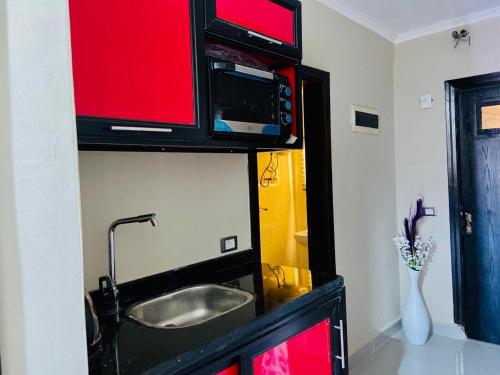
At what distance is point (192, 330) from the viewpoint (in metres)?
1.18

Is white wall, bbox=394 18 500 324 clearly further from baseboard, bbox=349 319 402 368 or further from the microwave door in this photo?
the microwave door

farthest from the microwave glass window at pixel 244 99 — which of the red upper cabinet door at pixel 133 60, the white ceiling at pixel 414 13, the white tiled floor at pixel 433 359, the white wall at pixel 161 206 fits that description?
the white tiled floor at pixel 433 359

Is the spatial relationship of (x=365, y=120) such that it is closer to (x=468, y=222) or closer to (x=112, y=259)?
(x=468, y=222)

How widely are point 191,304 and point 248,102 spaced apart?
94 centimetres

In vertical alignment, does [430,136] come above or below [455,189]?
above

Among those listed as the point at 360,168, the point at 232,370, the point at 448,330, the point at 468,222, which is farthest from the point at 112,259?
the point at 448,330

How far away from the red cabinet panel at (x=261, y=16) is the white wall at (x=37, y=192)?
86cm

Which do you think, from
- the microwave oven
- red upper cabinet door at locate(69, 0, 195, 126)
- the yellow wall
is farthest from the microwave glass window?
the yellow wall

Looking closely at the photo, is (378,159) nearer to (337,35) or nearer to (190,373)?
(337,35)

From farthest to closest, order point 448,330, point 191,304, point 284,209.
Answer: point 284,209 → point 448,330 → point 191,304

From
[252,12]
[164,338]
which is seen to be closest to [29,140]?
[164,338]

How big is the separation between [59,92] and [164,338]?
0.78 m

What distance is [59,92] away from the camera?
723 mm

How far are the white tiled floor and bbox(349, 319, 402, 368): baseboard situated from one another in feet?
0.08
